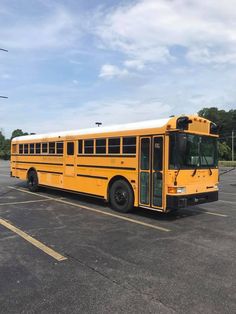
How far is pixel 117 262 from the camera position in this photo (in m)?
5.21

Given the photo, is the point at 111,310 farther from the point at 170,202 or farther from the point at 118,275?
the point at 170,202

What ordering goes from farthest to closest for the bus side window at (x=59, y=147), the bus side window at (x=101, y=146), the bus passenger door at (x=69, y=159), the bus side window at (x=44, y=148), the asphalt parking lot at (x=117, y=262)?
the bus side window at (x=44, y=148), the bus side window at (x=59, y=147), the bus passenger door at (x=69, y=159), the bus side window at (x=101, y=146), the asphalt parking lot at (x=117, y=262)

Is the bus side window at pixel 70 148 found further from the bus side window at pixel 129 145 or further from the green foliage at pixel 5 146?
the green foliage at pixel 5 146

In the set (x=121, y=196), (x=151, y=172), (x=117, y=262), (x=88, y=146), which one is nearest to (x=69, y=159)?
(x=88, y=146)

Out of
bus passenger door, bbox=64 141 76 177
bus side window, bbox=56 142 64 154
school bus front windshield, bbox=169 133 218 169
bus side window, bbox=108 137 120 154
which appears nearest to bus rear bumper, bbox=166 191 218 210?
school bus front windshield, bbox=169 133 218 169

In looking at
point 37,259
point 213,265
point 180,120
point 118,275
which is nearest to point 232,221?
point 180,120

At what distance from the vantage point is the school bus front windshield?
7.93 m

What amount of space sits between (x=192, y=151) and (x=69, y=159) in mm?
Answer: 4934

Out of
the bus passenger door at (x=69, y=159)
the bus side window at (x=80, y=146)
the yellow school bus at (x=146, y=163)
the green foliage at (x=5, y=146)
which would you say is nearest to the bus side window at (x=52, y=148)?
the yellow school bus at (x=146, y=163)

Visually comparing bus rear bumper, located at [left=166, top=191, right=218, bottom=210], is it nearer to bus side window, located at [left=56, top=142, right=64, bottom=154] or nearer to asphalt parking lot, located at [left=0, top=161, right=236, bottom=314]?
asphalt parking lot, located at [left=0, top=161, right=236, bottom=314]

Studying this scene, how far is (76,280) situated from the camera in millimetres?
4488

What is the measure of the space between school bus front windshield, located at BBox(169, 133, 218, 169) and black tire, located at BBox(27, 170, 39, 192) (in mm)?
7725

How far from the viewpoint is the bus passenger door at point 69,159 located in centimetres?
1150

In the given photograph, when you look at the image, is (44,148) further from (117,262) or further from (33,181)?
(117,262)
